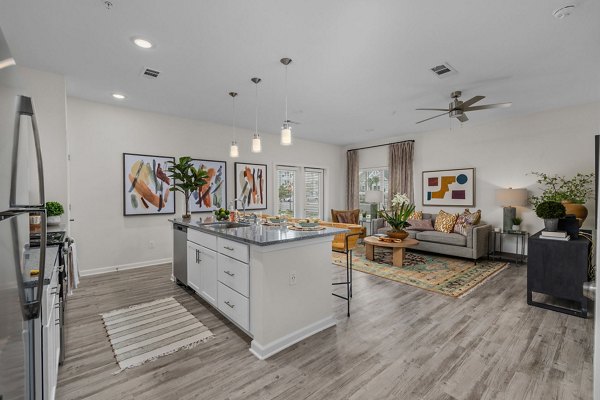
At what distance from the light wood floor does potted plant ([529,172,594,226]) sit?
77.9 inches

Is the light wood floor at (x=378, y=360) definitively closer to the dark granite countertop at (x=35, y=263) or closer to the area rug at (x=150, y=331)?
the area rug at (x=150, y=331)

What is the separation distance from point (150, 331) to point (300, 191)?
531cm

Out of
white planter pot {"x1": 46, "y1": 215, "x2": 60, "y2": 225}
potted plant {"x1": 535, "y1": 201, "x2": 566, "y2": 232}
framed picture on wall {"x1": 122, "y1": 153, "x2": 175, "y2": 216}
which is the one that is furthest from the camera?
framed picture on wall {"x1": 122, "y1": 153, "x2": 175, "y2": 216}

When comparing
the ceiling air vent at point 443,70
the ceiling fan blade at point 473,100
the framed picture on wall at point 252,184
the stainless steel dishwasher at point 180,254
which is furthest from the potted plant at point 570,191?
the stainless steel dishwasher at point 180,254

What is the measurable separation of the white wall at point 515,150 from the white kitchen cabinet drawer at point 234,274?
541cm

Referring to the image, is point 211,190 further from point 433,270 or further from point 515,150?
point 515,150

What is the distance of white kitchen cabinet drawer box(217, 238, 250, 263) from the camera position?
7.50 ft

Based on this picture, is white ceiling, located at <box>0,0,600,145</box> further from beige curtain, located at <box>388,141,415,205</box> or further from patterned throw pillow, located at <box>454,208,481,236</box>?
beige curtain, located at <box>388,141,415,205</box>

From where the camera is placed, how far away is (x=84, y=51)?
2.79m

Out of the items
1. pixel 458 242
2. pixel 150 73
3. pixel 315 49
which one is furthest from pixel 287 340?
pixel 458 242

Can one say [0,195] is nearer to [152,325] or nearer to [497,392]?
[152,325]

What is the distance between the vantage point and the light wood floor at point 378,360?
176 centimetres

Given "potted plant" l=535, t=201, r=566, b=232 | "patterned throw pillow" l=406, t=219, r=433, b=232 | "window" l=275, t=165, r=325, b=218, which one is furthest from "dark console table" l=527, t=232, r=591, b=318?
"window" l=275, t=165, r=325, b=218

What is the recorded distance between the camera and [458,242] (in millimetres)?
4957
